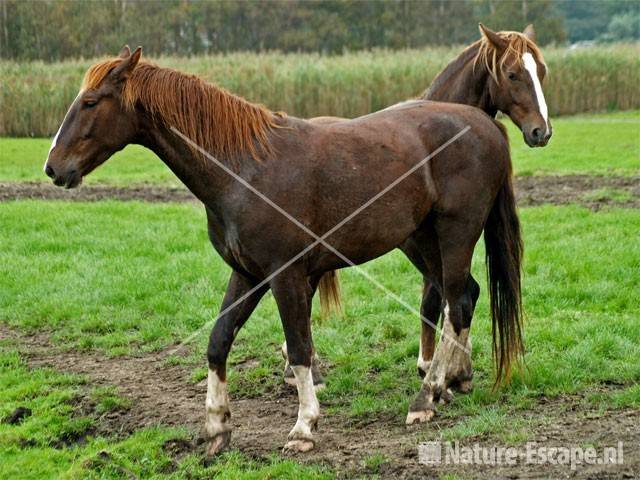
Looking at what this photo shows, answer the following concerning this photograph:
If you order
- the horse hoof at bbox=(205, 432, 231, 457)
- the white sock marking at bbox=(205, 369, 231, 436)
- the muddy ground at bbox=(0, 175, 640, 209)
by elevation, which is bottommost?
the muddy ground at bbox=(0, 175, 640, 209)

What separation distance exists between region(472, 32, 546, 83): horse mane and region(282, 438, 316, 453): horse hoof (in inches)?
115

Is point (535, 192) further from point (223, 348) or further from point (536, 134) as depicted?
point (223, 348)

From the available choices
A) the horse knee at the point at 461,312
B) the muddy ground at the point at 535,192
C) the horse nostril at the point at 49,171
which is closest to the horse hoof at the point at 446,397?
the horse knee at the point at 461,312

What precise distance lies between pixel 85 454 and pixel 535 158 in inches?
479

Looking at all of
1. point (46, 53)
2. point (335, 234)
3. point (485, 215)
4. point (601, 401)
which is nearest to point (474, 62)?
point (485, 215)

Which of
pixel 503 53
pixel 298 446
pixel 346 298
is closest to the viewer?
pixel 298 446

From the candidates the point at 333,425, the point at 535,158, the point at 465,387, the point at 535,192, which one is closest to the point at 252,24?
the point at 535,158

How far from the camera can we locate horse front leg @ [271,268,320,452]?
16.7ft

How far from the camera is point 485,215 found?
5.78m

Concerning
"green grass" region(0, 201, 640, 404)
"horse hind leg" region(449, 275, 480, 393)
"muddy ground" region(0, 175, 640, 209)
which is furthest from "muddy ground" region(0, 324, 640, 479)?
"muddy ground" region(0, 175, 640, 209)

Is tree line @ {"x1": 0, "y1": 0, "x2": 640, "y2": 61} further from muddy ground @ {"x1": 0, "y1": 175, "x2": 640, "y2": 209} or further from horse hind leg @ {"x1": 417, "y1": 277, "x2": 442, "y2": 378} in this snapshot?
horse hind leg @ {"x1": 417, "y1": 277, "x2": 442, "y2": 378}

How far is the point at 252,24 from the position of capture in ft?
141

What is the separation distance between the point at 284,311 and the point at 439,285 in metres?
1.37

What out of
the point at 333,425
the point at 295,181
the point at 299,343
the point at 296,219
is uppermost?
the point at 295,181
